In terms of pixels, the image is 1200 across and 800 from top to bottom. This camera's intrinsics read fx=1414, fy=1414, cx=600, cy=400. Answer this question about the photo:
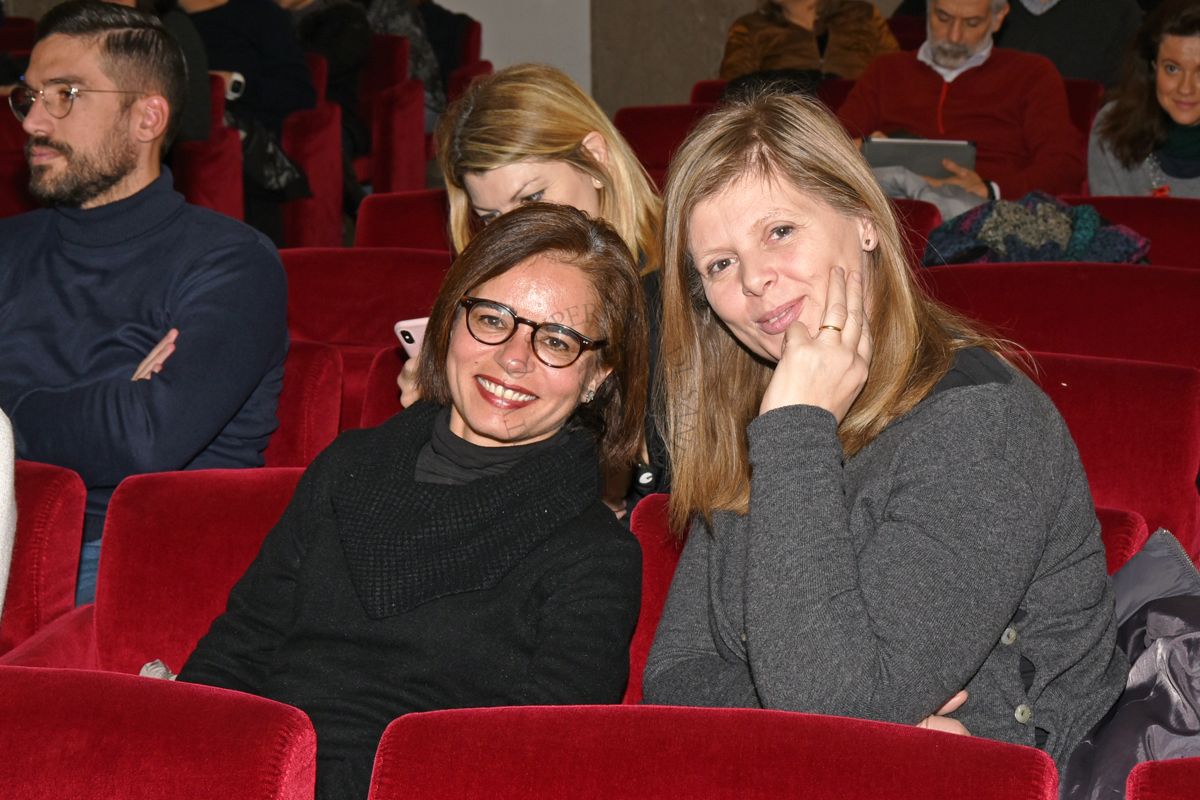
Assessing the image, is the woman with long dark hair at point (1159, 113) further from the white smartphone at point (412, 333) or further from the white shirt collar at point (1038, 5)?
the white smartphone at point (412, 333)

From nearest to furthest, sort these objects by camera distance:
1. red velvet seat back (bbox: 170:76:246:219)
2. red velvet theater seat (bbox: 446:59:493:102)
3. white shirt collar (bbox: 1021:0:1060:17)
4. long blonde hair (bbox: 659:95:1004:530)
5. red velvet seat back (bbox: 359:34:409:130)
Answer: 1. long blonde hair (bbox: 659:95:1004:530)
2. red velvet seat back (bbox: 170:76:246:219)
3. white shirt collar (bbox: 1021:0:1060:17)
4. red velvet seat back (bbox: 359:34:409:130)
5. red velvet theater seat (bbox: 446:59:493:102)

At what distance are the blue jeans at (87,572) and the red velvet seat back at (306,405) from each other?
342 mm

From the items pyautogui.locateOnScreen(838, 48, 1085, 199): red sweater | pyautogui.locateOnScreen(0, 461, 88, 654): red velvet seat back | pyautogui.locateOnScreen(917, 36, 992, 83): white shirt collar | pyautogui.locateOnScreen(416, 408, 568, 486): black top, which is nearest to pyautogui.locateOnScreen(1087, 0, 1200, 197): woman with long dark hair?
pyautogui.locateOnScreen(838, 48, 1085, 199): red sweater

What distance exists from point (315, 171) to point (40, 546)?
361cm

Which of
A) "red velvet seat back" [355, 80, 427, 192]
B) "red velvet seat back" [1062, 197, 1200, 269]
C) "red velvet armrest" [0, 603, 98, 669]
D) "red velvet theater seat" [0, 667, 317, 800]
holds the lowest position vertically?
"red velvet seat back" [355, 80, 427, 192]

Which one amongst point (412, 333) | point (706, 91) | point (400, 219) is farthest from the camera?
point (706, 91)

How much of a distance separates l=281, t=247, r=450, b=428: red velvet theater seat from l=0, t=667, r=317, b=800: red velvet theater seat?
1.68 meters

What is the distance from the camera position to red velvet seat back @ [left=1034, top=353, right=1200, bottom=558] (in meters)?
1.99

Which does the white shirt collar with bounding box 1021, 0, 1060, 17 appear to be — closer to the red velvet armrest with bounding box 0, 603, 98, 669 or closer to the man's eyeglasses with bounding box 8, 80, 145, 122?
the man's eyeglasses with bounding box 8, 80, 145, 122

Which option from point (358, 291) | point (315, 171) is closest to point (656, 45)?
point (315, 171)

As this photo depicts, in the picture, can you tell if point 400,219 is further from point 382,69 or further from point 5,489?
point 382,69

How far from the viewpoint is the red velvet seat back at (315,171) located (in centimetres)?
530

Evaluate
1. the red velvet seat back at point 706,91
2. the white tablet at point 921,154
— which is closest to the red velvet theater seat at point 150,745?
the white tablet at point 921,154

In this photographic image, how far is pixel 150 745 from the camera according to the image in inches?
45.3
